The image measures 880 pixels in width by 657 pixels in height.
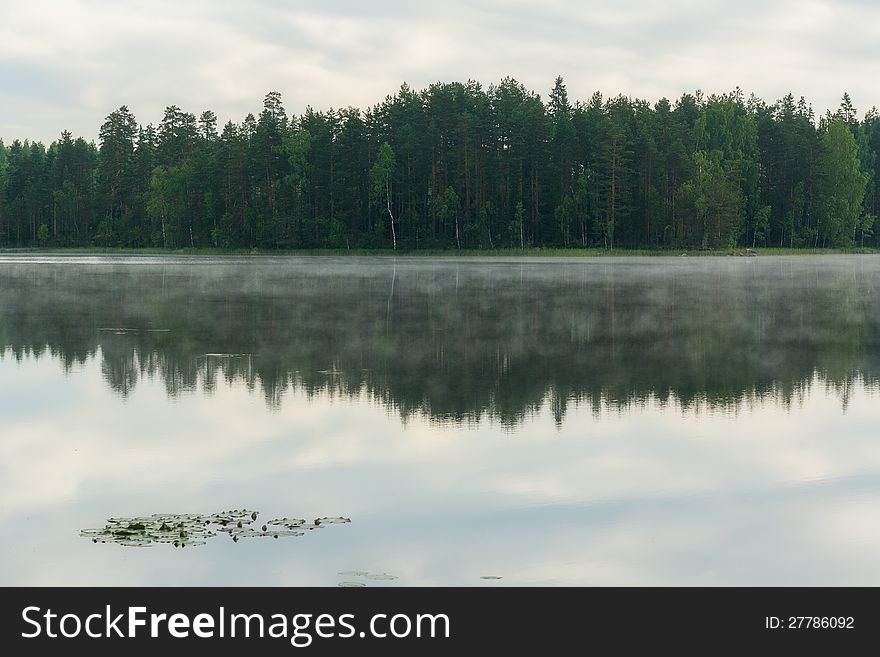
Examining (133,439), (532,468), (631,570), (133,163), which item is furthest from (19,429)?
(133,163)

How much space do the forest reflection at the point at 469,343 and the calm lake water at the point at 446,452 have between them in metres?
0.12

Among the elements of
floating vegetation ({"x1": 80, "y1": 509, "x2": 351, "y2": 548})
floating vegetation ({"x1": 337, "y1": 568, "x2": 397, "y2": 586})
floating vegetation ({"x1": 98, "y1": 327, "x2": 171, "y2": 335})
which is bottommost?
floating vegetation ({"x1": 337, "y1": 568, "x2": 397, "y2": 586})

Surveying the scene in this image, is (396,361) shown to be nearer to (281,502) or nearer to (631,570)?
(281,502)

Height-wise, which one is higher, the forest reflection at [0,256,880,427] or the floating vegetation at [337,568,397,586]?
the forest reflection at [0,256,880,427]

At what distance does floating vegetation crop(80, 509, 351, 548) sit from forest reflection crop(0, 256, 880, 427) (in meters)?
5.18

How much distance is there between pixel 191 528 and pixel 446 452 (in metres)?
3.78

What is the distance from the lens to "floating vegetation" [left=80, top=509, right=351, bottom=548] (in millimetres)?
9438

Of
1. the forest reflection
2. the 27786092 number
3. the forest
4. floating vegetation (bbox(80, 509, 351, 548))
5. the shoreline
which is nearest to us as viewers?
the 27786092 number

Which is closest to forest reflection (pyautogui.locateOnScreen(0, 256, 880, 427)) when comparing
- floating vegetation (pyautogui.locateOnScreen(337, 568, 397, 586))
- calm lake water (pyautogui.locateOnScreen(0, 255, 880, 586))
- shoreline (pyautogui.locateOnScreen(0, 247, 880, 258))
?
calm lake water (pyautogui.locateOnScreen(0, 255, 880, 586))

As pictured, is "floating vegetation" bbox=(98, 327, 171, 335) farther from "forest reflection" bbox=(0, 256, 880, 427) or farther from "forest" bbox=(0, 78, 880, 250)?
"forest" bbox=(0, 78, 880, 250)

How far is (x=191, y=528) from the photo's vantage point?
31.9 feet

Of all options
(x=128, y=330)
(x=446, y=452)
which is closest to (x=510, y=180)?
(x=128, y=330)

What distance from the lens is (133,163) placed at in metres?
147

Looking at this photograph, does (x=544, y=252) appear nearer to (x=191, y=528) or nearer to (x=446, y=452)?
(x=446, y=452)
